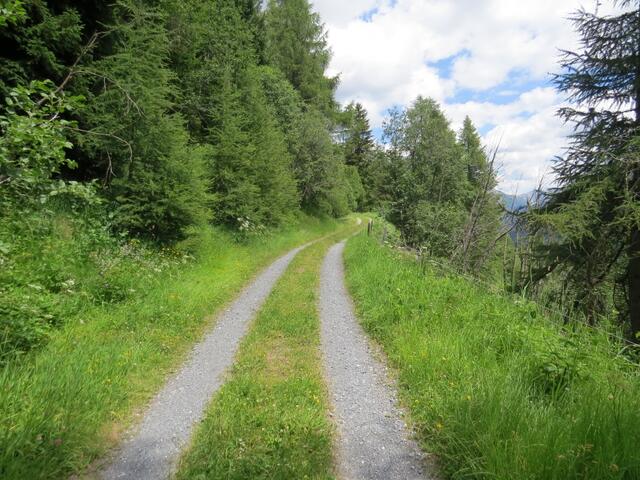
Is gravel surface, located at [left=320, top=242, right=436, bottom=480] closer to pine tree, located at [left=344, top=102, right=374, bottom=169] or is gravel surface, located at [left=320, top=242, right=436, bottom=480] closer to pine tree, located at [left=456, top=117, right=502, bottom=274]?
pine tree, located at [left=456, top=117, right=502, bottom=274]

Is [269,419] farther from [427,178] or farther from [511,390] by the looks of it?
[427,178]

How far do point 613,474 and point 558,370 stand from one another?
153cm

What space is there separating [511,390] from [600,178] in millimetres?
6841

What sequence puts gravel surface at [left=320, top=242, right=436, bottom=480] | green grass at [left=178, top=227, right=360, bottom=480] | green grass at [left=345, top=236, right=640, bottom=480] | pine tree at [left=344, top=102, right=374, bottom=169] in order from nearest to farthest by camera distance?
1. green grass at [left=345, top=236, right=640, bottom=480]
2. green grass at [left=178, top=227, right=360, bottom=480]
3. gravel surface at [left=320, top=242, right=436, bottom=480]
4. pine tree at [left=344, top=102, right=374, bottom=169]

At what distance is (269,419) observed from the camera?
3.61 m

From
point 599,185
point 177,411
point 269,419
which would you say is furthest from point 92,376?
→ point 599,185

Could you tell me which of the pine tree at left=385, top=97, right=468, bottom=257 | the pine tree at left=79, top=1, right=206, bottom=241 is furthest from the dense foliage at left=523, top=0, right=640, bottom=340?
the pine tree at left=385, top=97, right=468, bottom=257

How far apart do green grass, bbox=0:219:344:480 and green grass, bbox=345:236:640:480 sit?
134 inches

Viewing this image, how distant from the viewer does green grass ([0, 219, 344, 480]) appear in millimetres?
2760

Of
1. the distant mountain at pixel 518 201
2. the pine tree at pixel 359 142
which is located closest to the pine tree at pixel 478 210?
the distant mountain at pixel 518 201

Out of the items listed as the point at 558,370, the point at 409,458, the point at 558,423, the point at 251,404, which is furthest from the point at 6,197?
the point at 558,370

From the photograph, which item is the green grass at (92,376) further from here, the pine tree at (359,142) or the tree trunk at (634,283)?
the pine tree at (359,142)

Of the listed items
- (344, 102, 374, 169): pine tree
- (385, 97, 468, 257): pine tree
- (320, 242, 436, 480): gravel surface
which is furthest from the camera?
(344, 102, 374, 169): pine tree

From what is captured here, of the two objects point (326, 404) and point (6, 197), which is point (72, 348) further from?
point (326, 404)
